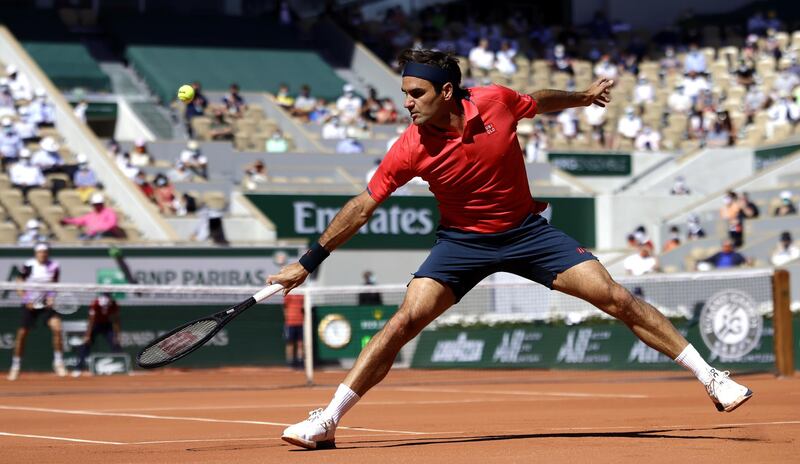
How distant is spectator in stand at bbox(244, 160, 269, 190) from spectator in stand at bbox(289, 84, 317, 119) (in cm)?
403

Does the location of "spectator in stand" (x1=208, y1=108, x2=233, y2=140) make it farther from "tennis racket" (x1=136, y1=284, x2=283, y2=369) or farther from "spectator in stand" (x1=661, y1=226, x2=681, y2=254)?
"tennis racket" (x1=136, y1=284, x2=283, y2=369)

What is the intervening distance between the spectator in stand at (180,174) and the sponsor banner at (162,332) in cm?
658

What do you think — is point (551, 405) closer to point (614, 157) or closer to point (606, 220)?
point (606, 220)

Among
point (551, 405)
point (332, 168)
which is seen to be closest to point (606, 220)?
point (332, 168)

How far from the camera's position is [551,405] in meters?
12.9

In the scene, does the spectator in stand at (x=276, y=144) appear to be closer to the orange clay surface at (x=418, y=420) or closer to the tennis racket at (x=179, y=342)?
the orange clay surface at (x=418, y=420)

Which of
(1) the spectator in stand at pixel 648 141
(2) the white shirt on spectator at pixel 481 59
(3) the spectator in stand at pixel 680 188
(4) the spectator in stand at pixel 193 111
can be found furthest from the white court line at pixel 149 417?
(2) the white shirt on spectator at pixel 481 59

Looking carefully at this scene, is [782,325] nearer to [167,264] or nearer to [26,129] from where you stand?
[167,264]

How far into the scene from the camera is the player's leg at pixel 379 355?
7898 mm

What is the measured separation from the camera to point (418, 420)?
11180 mm

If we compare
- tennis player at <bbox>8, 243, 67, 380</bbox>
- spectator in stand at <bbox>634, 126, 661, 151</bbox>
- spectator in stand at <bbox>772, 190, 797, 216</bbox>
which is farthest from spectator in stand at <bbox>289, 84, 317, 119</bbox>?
tennis player at <bbox>8, 243, 67, 380</bbox>

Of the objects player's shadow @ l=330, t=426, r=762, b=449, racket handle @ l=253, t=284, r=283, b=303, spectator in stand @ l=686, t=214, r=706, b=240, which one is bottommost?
player's shadow @ l=330, t=426, r=762, b=449

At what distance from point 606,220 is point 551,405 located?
17429mm

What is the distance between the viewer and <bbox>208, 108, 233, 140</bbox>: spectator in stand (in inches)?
1196
